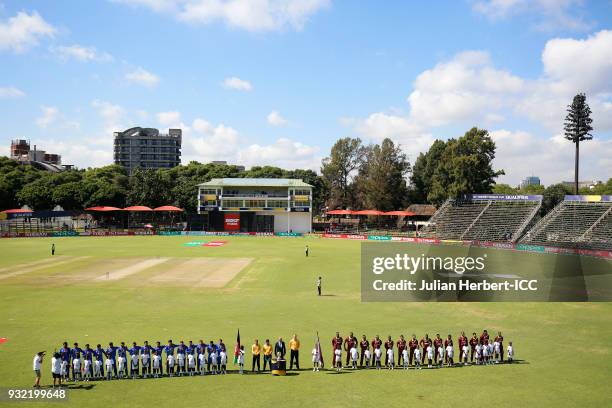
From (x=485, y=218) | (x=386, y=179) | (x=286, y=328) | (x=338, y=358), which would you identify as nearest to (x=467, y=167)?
(x=485, y=218)

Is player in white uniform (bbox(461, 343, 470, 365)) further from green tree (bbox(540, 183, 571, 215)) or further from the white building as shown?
green tree (bbox(540, 183, 571, 215))

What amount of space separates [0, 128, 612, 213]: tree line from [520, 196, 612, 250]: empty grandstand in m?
19.3

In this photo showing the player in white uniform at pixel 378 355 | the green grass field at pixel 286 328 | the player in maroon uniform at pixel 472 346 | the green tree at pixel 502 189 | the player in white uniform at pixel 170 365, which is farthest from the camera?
the green tree at pixel 502 189

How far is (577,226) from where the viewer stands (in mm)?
68062

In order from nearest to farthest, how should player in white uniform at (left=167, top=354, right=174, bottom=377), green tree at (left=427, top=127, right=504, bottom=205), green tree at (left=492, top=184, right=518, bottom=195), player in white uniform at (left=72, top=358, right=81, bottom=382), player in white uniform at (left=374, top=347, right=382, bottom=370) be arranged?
player in white uniform at (left=72, top=358, right=81, bottom=382) < player in white uniform at (left=167, top=354, right=174, bottom=377) < player in white uniform at (left=374, top=347, right=382, bottom=370) < green tree at (left=427, top=127, right=504, bottom=205) < green tree at (left=492, top=184, right=518, bottom=195)

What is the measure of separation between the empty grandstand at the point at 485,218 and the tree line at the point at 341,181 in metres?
3.13

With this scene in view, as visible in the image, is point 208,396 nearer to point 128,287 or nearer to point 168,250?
point 128,287

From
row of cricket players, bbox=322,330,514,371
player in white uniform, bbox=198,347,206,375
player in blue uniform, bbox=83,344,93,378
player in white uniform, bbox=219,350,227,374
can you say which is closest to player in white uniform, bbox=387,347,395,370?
row of cricket players, bbox=322,330,514,371

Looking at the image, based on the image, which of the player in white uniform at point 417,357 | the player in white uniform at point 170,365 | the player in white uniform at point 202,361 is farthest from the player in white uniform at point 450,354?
the player in white uniform at point 170,365

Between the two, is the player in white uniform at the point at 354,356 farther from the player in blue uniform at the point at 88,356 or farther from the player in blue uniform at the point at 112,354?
the player in blue uniform at the point at 88,356

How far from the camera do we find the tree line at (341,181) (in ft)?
300

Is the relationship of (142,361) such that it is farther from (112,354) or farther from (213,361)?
(213,361)

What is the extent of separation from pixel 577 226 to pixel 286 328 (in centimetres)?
5839

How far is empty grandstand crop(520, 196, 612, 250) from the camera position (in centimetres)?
6297
